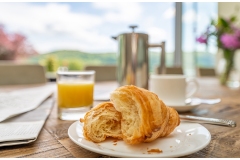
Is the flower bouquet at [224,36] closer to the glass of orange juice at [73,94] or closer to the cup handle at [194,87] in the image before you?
the cup handle at [194,87]

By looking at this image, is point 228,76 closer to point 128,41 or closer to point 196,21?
point 128,41

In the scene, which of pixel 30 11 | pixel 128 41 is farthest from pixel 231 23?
pixel 30 11

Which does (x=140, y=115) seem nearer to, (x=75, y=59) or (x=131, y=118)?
(x=131, y=118)

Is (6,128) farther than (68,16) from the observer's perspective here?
No

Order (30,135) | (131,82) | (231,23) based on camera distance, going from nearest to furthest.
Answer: (30,135) < (131,82) < (231,23)

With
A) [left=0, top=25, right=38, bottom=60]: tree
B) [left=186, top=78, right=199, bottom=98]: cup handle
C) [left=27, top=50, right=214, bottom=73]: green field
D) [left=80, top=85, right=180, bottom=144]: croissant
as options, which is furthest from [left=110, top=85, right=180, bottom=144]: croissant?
[left=0, top=25, right=38, bottom=60]: tree

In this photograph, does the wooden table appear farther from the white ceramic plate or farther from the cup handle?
the cup handle
